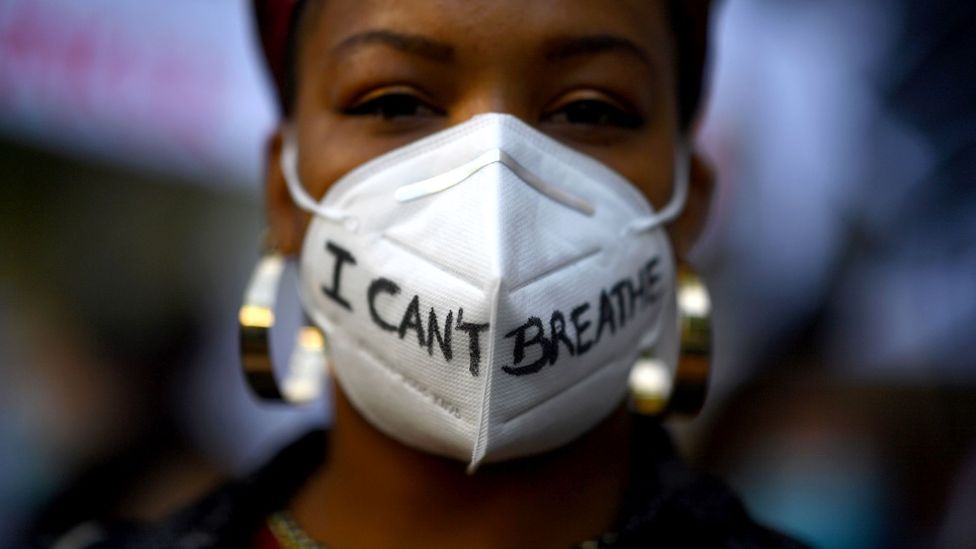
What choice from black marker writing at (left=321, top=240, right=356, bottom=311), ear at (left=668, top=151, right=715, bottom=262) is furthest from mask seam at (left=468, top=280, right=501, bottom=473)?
ear at (left=668, top=151, right=715, bottom=262)

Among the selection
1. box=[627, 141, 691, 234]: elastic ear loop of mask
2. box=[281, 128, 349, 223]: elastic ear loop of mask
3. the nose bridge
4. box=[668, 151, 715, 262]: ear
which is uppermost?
the nose bridge

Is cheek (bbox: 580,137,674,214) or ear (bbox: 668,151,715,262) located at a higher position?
cheek (bbox: 580,137,674,214)

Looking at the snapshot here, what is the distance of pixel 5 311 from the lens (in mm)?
3900

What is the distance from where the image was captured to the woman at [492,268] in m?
1.23

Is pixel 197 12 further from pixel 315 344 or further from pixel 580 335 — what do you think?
pixel 580 335

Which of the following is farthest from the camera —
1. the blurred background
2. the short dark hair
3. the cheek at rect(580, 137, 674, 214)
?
the blurred background

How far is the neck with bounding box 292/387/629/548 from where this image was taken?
1393 millimetres

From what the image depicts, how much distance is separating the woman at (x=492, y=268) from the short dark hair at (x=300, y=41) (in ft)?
0.16

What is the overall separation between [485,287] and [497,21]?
436 mm

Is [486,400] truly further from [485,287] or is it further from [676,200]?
[676,200]

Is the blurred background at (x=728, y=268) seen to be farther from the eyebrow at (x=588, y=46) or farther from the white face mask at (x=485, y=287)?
the white face mask at (x=485, y=287)

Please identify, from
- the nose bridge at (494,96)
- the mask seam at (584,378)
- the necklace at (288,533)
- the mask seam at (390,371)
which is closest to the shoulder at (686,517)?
the mask seam at (584,378)

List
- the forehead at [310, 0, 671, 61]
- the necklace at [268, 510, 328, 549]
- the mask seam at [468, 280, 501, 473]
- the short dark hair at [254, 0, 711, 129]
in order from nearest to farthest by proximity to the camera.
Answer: the mask seam at [468, 280, 501, 473] < the forehead at [310, 0, 671, 61] < the necklace at [268, 510, 328, 549] < the short dark hair at [254, 0, 711, 129]

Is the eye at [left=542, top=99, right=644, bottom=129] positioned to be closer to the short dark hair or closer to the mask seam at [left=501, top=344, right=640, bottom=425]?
the short dark hair
